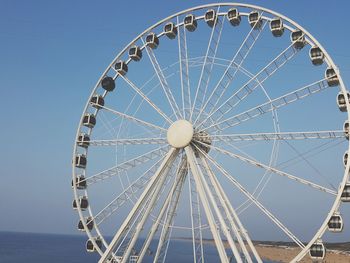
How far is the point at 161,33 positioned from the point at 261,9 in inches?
343

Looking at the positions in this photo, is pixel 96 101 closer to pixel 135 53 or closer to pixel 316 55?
pixel 135 53

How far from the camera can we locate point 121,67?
3503 centimetres

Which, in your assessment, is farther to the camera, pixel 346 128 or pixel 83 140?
pixel 83 140

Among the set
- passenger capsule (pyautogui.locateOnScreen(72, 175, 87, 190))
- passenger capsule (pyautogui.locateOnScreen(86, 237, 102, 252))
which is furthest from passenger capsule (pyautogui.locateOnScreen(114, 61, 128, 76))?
passenger capsule (pyautogui.locateOnScreen(86, 237, 102, 252))

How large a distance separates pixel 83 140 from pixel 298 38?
17637 mm

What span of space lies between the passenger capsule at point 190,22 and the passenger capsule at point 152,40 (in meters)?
2.69

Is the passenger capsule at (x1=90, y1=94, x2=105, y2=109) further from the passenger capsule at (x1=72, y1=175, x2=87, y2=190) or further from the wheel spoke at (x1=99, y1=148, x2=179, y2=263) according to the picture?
the wheel spoke at (x1=99, y1=148, x2=179, y2=263)

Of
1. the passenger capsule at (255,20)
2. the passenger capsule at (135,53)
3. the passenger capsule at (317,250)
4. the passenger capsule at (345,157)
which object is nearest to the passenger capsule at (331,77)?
the passenger capsule at (345,157)

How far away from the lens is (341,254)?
131000 mm

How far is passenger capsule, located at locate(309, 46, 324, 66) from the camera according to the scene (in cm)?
2738

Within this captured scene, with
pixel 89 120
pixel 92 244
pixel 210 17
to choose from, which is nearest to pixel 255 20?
pixel 210 17

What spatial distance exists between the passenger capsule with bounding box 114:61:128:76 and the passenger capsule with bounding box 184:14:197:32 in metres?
5.79

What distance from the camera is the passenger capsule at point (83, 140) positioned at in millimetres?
34531

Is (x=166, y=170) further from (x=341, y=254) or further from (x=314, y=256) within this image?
(x=341, y=254)
